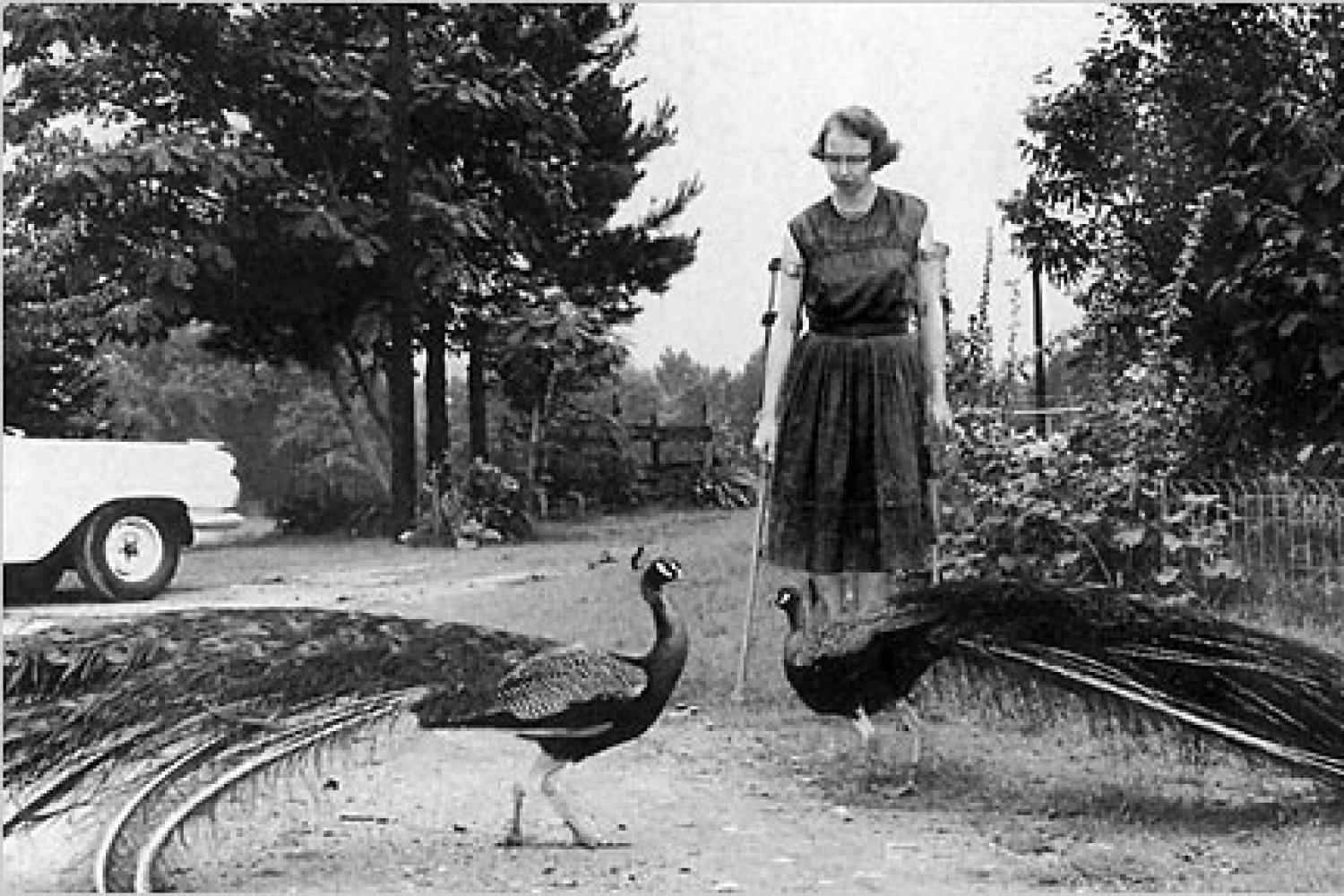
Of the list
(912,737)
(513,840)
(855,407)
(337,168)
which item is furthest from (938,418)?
(337,168)

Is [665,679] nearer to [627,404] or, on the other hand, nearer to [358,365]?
[627,404]

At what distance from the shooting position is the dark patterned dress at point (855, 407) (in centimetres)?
262

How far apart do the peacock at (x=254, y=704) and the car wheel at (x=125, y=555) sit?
0.12 m

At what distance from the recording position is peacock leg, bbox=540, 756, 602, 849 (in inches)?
99.1

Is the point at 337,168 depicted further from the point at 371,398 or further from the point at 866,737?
the point at 866,737

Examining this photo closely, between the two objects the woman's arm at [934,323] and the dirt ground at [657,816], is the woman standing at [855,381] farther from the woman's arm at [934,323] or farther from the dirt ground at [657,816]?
the dirt ground at [657,816]

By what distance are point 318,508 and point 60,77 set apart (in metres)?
0.71

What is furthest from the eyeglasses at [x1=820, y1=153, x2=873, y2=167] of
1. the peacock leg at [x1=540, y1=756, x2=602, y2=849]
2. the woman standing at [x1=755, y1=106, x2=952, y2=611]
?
the peacock leg at [x1=540, y1=756, x2=602, y2=849]

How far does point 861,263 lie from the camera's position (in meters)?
2.62

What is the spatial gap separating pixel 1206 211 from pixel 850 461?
0.69m

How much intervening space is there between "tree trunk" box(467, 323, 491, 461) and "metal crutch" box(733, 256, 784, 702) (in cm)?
40

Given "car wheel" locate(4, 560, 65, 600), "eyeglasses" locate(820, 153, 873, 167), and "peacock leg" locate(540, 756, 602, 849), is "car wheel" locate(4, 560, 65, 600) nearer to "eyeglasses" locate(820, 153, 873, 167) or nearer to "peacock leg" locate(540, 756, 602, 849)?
"peacock leg" locate(540, 756, 602, 849)

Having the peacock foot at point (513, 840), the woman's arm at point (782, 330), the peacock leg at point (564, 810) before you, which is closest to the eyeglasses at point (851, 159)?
the woman's arm at point (782, 330)

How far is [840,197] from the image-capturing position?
8.69ft
